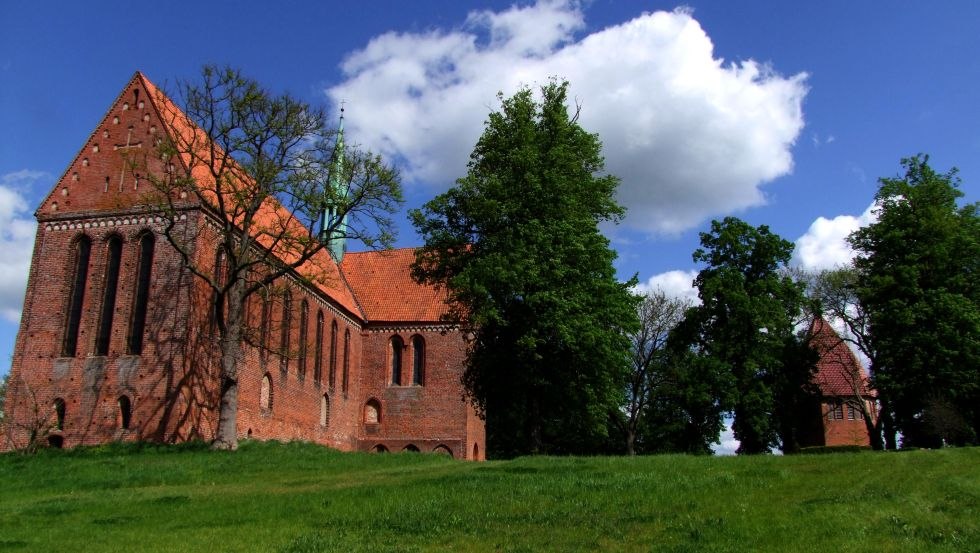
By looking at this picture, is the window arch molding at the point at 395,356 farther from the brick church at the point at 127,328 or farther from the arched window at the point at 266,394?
the arched window at the point at 266,394

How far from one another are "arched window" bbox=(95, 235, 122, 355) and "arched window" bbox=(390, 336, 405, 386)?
16806mm

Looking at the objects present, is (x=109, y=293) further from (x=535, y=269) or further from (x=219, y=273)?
(x=535, y=269)

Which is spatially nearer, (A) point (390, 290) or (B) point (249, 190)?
(B) point (249, 190)

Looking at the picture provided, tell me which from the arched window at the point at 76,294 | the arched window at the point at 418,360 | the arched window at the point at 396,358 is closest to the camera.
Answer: the arched window at the point at 76,294

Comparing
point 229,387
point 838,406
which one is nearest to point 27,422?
point 229,387

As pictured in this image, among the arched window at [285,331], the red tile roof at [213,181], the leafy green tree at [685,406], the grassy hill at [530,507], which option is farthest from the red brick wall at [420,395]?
the grassy hill at [530,507]

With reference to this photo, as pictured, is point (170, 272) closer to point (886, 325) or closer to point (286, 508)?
point (286, 508)

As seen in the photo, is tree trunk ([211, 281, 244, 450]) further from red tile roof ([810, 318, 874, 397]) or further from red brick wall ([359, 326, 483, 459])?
red tile roof ([810, 318, 874, 397])

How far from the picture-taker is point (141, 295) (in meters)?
27.8

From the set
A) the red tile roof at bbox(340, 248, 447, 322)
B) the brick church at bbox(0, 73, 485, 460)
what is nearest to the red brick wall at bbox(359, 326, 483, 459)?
the red tile roof at bbox(340, 248, 447, 322)

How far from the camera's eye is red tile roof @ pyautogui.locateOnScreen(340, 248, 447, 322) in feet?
140

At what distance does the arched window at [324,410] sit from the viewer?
124ft

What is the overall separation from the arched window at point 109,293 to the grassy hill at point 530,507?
30.2ft

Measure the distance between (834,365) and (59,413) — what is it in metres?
40.5
